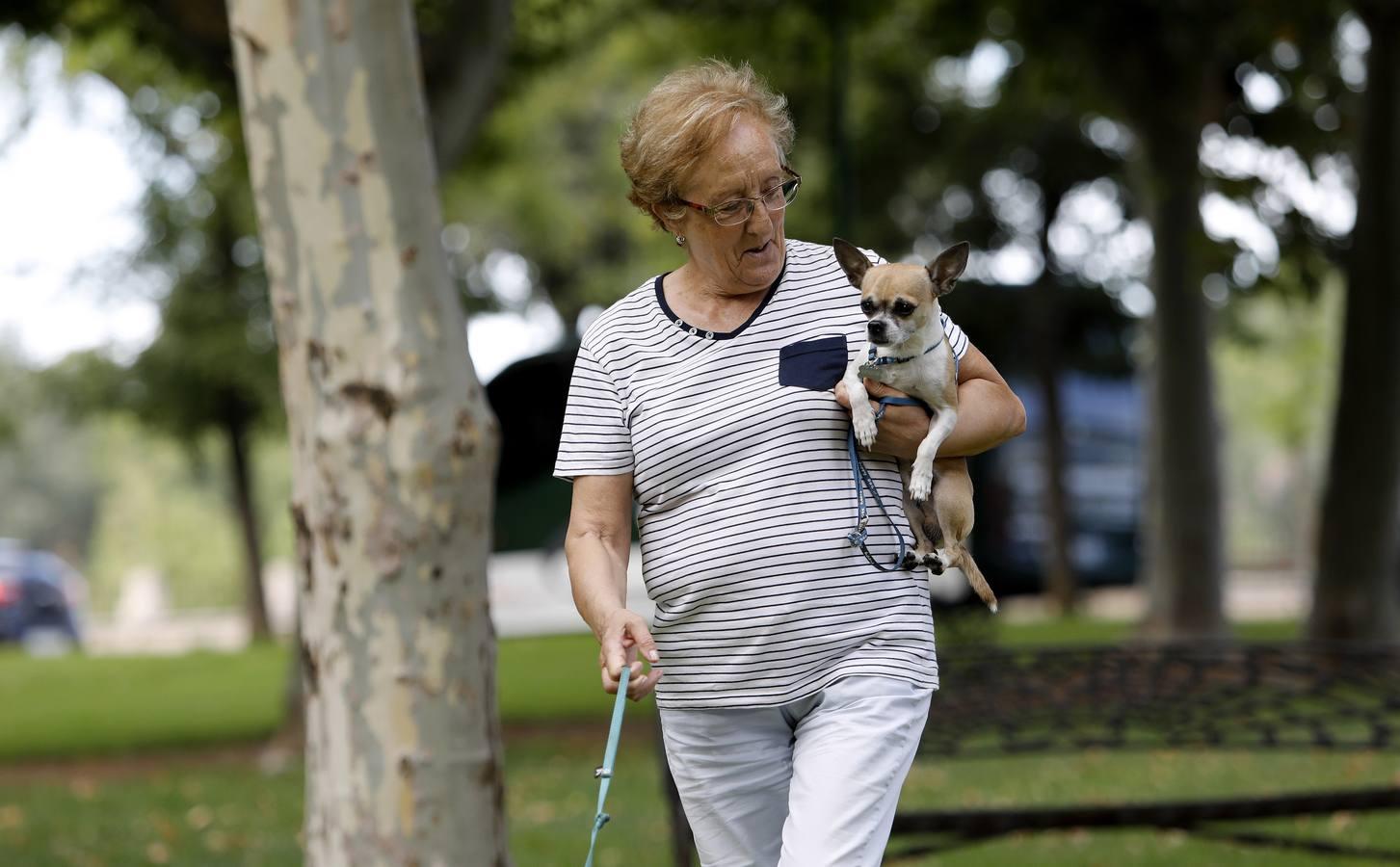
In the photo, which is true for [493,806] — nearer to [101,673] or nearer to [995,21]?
[995,21]

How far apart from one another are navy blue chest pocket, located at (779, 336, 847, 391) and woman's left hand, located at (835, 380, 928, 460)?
41 millimetres

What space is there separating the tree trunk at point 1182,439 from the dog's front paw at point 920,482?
11.8m

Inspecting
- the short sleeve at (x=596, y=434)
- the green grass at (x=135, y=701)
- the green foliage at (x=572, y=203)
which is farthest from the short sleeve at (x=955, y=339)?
the green foliage at (x=572, y=203)

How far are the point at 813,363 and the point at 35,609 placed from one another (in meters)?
31.6

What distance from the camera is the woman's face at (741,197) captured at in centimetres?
321

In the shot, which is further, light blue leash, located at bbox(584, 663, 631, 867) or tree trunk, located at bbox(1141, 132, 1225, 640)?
tree trunk, located at bbox(1141, 132, 1225, 640)

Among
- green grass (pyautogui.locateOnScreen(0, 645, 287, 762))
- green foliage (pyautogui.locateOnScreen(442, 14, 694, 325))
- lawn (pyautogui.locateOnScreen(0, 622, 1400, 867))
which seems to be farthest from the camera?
green foliage (pyautogui.locateOnScreen(442, 14, 694, 325))

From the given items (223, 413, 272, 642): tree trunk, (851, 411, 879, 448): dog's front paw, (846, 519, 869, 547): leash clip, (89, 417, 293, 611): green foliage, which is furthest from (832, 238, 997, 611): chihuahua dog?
A: (89, 417, 293, 611): green foliage

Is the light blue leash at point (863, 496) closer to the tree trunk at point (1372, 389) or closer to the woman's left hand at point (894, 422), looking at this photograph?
the woman's left hand at point (894, 422)

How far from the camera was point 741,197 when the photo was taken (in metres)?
3.21

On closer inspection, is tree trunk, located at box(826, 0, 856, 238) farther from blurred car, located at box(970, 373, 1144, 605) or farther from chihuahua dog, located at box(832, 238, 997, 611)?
blurred car, located at box(970, 373, 1144, 605)

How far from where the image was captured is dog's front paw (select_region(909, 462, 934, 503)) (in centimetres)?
318

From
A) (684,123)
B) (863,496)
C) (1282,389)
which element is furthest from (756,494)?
(1282,389)

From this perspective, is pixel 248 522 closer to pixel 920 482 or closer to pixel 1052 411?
pixel 1052 411
